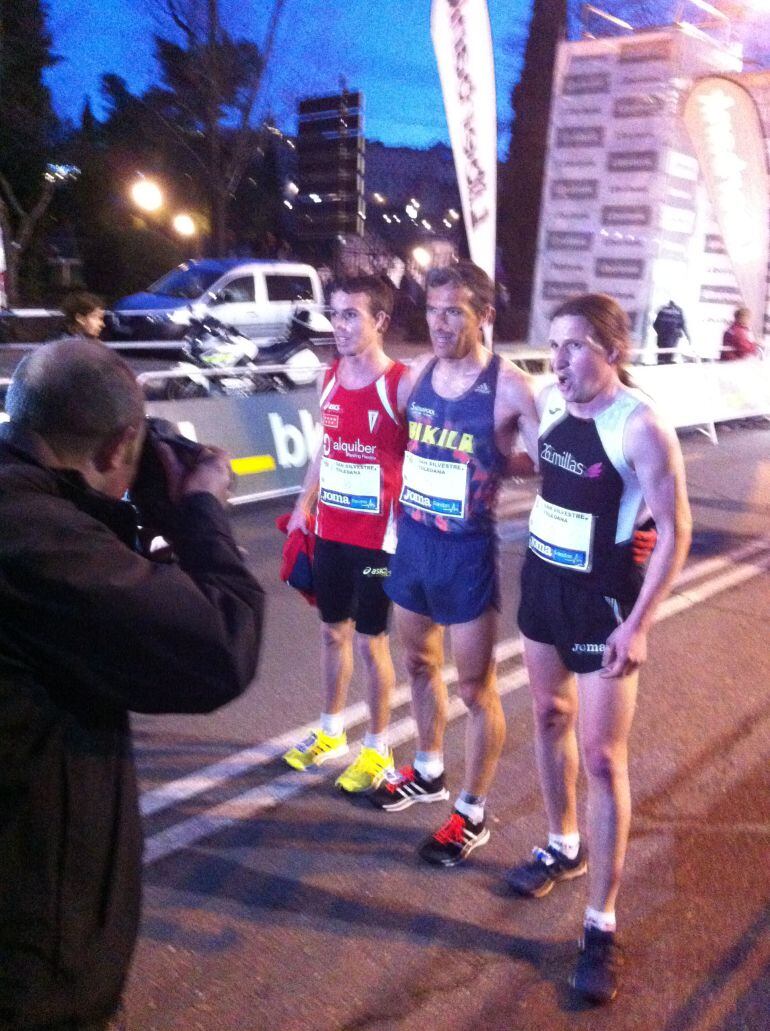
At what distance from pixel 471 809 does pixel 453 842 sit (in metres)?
0.13

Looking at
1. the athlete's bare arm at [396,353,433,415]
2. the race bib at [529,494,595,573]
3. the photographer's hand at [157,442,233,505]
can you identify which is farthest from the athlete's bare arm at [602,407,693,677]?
the photographer's hand at [157,442,233,505]

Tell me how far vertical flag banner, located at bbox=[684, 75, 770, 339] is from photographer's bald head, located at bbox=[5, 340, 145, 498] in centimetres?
1439

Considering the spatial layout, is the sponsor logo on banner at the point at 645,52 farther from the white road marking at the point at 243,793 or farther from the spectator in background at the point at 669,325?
the white road marking at the point at 243,793

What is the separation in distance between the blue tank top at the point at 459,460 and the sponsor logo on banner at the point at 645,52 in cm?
1374

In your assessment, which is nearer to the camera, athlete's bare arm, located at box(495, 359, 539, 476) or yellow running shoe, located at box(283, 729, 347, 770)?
athlete's bare arm, located at box(495, 359, 539, 476)

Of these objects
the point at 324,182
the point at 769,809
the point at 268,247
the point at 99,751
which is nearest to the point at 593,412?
the point at 99,751

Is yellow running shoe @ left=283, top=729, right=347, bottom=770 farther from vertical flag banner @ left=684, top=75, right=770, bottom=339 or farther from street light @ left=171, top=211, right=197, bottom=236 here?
street light @ left=171, top=211, right=197, bottom=236

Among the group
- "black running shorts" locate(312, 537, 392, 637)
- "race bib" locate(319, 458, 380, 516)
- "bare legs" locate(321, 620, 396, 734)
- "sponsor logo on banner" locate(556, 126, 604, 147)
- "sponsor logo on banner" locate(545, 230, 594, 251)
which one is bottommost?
"bare legs" locate(321, 620, 396, 734)

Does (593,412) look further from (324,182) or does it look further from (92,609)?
(324,182)

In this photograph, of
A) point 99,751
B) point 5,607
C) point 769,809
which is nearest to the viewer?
point 5,607

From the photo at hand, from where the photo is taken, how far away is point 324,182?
30.3 feet

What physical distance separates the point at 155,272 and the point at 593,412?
25.1m

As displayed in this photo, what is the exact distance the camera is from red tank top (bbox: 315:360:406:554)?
3.57m

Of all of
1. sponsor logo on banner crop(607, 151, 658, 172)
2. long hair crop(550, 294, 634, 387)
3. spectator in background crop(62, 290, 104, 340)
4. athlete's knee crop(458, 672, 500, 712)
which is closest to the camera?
long hair crop(550, 294, 634, 387)
